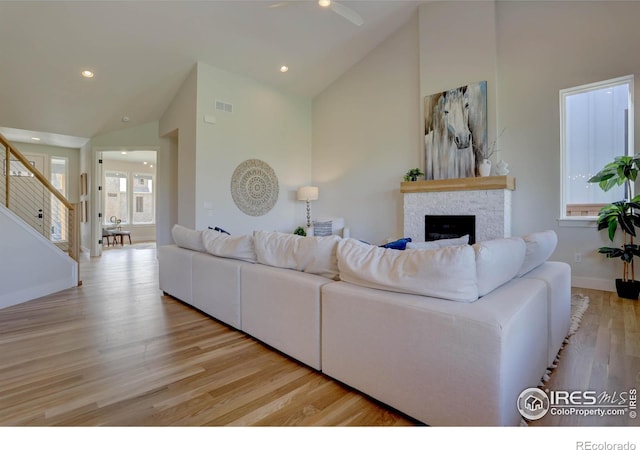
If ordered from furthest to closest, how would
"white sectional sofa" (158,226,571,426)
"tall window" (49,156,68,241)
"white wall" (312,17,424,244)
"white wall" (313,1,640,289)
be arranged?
"tall window" (49,156,68,241)
"white wall" (312,17,424,244)
"white wall" (313,1,640,289)
"white sectional sofa" (158,226,571,426)

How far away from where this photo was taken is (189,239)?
321 cm

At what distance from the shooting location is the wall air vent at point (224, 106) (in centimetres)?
543

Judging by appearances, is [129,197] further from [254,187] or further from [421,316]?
[421,316]

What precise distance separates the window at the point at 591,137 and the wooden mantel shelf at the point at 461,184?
2.26ft

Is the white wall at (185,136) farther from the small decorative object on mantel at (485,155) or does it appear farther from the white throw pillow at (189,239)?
the small decorative object on mantel at (485,155)

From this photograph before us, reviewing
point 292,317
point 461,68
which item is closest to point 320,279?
point 292,317

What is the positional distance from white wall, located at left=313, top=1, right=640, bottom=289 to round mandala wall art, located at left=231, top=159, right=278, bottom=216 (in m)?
1.66

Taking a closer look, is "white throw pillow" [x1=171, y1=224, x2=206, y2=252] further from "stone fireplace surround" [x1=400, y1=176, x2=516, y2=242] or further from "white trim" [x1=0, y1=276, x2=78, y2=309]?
"stone fireplace surround" [x1=400, y1=176, x2=516, y2=242]

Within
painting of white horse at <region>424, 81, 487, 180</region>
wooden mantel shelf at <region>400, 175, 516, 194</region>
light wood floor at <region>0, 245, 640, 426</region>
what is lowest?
light wood floor at <region>0, 245, 640, 426</region>

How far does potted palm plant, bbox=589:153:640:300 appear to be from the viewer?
11.1ft

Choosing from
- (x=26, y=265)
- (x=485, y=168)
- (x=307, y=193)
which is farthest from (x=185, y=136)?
(x=485, y=168)

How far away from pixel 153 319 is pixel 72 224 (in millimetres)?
2527

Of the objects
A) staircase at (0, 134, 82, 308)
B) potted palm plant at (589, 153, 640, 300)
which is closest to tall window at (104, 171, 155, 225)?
staircase at (0, 134, 82, 308)

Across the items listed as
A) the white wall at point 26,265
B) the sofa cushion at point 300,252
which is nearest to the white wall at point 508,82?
the sofa cushion at point 300,252
